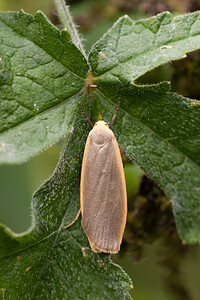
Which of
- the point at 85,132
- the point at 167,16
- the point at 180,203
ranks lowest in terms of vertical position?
the point at 180,203

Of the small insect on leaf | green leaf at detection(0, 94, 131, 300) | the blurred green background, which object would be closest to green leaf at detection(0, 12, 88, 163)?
green leaf at detection(0, 94, 131, 300)

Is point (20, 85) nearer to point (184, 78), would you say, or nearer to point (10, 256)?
point (10, 256)

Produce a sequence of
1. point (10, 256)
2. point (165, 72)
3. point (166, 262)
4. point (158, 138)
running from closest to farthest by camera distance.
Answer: point (10, 256) < point (158, 138) < point (165, 72) < point (166, 262)

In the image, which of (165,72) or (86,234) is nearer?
(86,234)

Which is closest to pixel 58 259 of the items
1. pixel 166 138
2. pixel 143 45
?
pixel 166 138

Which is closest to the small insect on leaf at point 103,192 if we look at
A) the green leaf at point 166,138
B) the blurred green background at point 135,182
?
the green leaf at point 166,138

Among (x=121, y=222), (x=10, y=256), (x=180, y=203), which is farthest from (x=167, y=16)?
(x=10, y=256)

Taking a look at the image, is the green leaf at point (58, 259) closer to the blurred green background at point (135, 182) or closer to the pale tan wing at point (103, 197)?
the pale tan wing at point (103, 197)

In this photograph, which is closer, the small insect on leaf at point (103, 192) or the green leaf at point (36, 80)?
the green leaf at point (36, 80)
